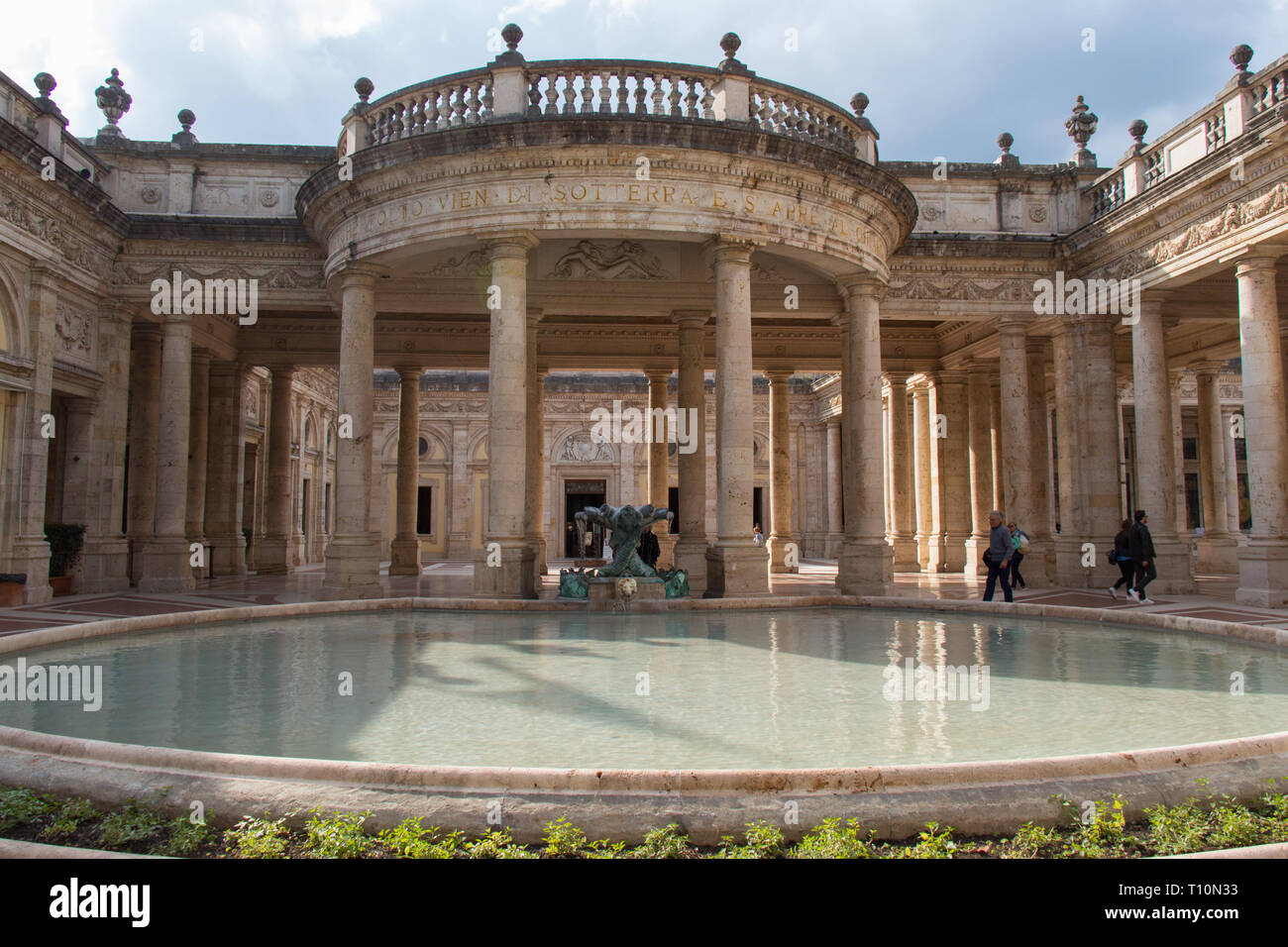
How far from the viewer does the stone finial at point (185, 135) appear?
17.4m

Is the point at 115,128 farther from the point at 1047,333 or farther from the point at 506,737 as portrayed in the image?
the point at 1047,333

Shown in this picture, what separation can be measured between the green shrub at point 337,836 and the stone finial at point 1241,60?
54.3 ft

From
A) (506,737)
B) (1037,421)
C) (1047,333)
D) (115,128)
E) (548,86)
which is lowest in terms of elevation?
(506,737)

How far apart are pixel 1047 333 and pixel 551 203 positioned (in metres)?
12.1

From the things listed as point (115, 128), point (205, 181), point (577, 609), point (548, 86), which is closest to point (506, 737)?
point (577, 609)

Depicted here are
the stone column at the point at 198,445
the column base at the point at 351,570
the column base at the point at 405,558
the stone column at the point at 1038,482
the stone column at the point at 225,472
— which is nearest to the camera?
the column base at the point at 351,570

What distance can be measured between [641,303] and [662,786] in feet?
50.5

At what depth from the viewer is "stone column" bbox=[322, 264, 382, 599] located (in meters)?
14.4

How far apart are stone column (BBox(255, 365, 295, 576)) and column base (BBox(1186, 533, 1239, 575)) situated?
83.4 feet

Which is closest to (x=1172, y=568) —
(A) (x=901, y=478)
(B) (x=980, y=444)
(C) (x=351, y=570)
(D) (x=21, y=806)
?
(B) (x=980, y=444)

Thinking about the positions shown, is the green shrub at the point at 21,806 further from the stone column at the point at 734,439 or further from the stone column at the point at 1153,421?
the stone column at the point at 1153,421

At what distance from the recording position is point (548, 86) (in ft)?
45.1

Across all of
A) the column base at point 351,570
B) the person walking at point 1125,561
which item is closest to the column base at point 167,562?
the column base at point 351,570

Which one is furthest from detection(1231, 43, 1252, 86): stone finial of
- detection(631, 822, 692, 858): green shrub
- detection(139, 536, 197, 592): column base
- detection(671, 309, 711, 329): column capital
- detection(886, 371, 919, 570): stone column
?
detection(139, 536, 197, 592): column base
